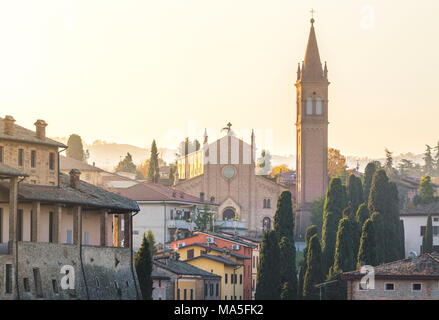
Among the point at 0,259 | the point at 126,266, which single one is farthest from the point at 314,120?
the point at 0,259

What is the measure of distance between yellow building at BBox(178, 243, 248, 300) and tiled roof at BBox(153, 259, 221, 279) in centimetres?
378

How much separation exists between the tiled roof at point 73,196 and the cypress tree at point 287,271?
21342 mm

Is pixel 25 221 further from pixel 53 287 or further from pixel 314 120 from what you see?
pixel 314 120

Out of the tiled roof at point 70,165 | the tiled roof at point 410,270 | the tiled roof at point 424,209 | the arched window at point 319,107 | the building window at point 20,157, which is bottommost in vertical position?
the tiled roof at point 410,270

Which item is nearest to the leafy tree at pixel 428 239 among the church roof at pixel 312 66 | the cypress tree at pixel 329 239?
the cypress tree at pixel 329 239

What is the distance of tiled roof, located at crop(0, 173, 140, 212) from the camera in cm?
5966

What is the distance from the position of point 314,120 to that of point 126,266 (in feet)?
288

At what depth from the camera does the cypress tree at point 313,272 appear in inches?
3521

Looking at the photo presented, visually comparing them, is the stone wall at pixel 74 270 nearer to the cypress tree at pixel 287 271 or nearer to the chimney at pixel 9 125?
Answer: the chimney at pixel 9 125

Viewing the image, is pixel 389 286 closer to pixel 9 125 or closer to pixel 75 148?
pixel 9 125

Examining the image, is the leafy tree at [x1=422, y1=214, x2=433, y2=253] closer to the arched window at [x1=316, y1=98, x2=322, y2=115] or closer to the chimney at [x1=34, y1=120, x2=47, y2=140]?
the arched window at [x1=316, y1=98, x2=322, y2=115]

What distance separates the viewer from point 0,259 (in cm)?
5566

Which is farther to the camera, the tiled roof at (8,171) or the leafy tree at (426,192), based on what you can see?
the leafy tree at (426,192)

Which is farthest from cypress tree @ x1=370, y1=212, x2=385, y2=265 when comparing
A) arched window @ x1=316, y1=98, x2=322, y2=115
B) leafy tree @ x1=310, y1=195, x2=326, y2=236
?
arched window @ x1=316, y1=98, x2=322, y2=115
